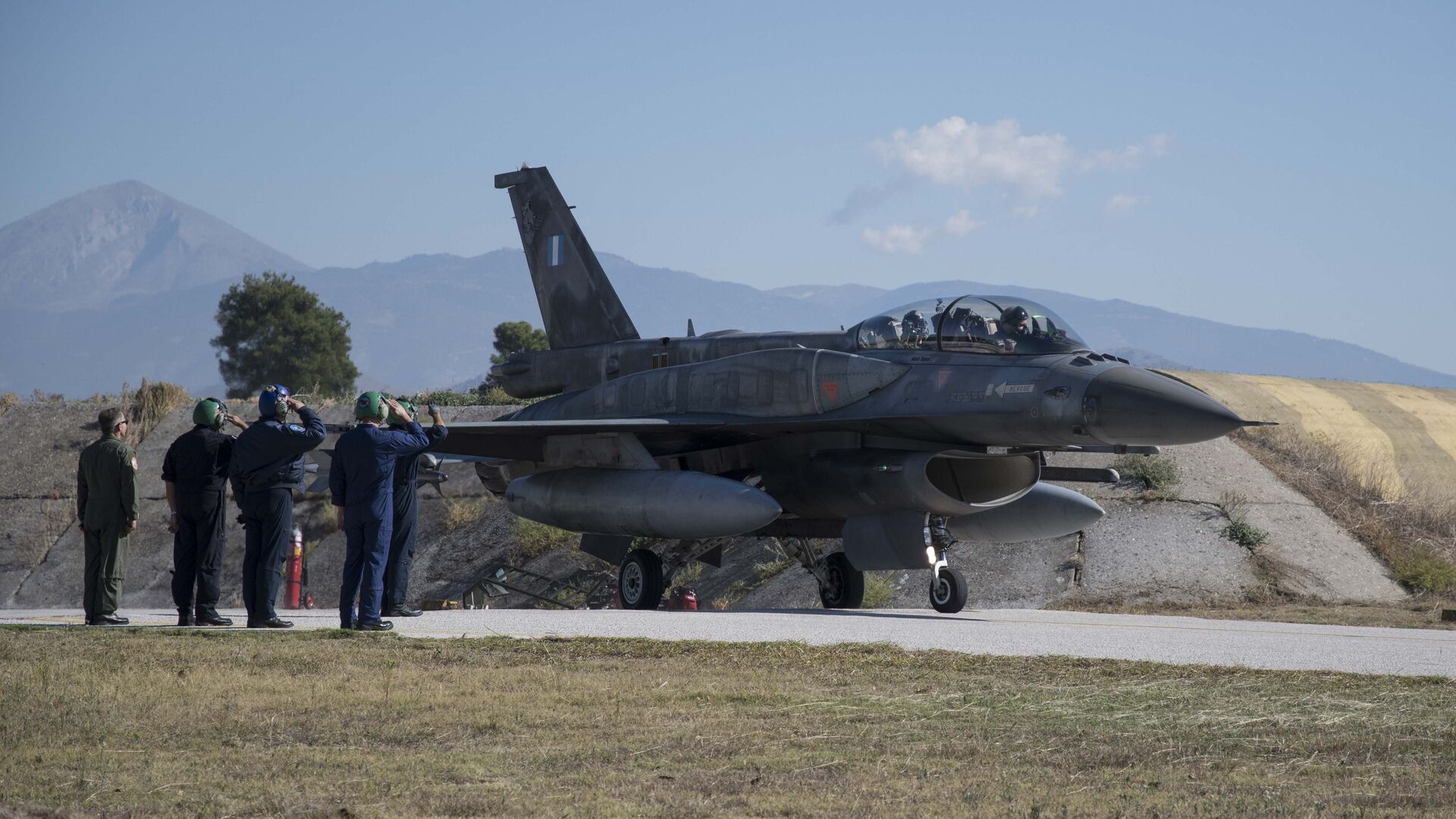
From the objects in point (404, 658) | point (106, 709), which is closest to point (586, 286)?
point (404, 658)

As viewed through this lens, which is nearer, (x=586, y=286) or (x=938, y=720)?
(x=938, y=720)

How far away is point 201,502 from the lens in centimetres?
1177

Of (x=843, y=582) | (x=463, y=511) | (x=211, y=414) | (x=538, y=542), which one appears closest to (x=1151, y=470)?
(x=843, y=582)

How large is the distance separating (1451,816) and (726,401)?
1130cm

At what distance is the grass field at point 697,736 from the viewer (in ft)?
Result: 16.9

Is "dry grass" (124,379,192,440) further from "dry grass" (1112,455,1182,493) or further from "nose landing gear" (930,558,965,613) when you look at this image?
"nose landing gear" (930,558,965,613)

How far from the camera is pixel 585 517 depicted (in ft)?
52.9

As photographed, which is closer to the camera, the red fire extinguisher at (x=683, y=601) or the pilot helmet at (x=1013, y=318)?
the pilot helmet at (x=1013, y=318)

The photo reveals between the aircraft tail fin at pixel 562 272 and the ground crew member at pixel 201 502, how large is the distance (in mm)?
7924

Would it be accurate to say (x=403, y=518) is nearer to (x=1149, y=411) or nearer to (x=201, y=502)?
(x=201, y=502)

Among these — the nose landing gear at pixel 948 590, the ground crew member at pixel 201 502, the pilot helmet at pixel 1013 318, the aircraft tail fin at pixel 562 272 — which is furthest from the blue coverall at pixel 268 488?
the aircraft tail fin at pixel 562 272

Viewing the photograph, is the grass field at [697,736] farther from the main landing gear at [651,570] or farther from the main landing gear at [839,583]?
the main landing gear at [651,570]

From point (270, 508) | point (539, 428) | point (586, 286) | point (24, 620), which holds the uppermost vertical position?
point (586, 286)

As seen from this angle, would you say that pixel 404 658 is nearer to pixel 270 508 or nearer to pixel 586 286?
pixel 270 508
